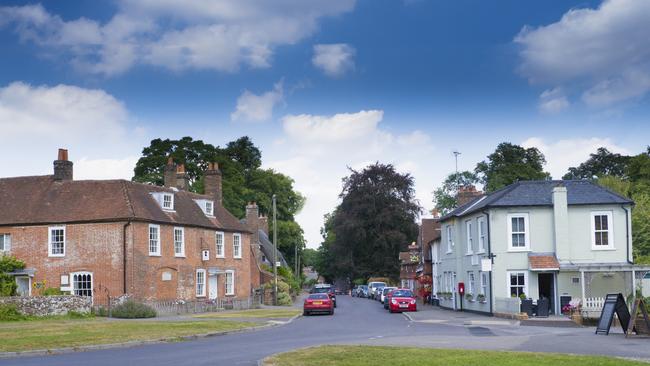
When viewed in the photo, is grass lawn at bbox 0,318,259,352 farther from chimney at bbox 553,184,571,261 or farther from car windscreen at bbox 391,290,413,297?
chimney at bbox 553,184,571,261

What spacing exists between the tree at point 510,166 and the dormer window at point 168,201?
55.3 m

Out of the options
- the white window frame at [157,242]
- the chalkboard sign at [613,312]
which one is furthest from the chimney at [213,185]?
the chalkboard sign at [613,312]

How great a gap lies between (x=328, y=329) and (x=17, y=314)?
16.8 metres

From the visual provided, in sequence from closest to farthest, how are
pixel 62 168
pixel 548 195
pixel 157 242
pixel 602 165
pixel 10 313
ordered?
1. pixel 10 313
2. pixel 548 195
3. pixel 157 242
4. pixel 62 168
5. pixel 602 165

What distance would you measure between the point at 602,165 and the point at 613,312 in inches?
3166

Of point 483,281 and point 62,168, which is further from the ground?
point 62,168

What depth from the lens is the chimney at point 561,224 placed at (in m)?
40.7

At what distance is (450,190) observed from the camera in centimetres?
11812

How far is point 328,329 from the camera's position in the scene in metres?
32.9

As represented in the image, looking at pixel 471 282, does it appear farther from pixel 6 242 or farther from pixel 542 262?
pixel 6 242

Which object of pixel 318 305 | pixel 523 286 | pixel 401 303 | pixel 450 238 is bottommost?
pixel 401 303

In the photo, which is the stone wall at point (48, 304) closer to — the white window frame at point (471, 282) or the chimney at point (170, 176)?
the chimney at point (170, 176)

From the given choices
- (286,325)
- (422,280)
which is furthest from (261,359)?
(422,280)

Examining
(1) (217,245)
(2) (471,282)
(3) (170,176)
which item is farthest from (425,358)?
(3) (170,176)
